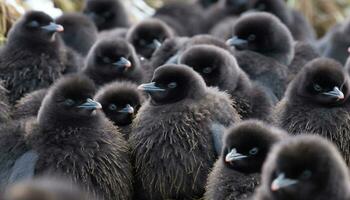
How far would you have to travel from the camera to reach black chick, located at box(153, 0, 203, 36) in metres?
10.9

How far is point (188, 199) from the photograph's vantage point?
662 cm

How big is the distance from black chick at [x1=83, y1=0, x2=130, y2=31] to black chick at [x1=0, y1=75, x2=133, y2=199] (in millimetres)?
4328

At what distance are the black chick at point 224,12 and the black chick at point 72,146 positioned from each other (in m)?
4.59

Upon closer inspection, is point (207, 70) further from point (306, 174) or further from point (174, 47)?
point (306, 174)

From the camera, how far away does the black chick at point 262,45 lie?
332 inches

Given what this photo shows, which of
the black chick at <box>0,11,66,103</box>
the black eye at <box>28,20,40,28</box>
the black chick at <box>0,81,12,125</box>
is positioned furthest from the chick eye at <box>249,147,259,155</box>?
the black eye at <box>28,20,40,28</box>

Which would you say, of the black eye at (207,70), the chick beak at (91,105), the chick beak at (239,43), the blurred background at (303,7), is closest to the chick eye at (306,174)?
the chick beak at (91,105)

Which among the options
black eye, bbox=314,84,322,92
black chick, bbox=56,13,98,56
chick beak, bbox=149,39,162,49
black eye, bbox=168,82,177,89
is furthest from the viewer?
black chick, bbox=56,13,98,56

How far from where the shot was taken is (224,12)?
37.1ft

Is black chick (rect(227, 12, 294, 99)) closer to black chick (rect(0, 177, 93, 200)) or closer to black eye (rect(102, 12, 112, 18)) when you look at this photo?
black eye (rect(102, 12, 112, 18))

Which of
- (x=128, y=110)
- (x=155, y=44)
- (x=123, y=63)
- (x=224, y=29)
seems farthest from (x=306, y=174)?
(x=224, y=29)

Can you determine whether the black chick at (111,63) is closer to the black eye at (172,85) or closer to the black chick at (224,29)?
the black eye at (172,85)

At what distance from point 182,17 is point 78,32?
6.56ft

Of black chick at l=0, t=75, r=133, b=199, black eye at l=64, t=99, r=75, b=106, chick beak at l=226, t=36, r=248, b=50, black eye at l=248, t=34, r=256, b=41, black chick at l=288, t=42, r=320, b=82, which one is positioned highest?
black eye at l=64, t=99, r=75, b=106
